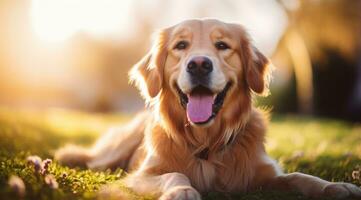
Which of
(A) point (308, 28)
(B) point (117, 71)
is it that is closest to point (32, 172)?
(A) point (308, 28)

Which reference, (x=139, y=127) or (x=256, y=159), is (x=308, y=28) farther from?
(x=256, y=159)

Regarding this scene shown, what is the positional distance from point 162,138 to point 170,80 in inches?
21.2

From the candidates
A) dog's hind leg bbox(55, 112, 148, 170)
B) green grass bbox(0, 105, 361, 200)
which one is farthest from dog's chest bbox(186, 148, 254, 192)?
dog's hind leg bbox(55, 112, 148, 170)

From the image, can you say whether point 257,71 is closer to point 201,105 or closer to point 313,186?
point 201,105

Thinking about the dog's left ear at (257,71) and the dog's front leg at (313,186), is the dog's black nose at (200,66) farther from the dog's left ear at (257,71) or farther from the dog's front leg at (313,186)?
the dog's front leg at (313,186)

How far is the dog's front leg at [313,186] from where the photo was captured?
376 centimetres

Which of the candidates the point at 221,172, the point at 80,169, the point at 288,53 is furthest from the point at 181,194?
the point at 288,53

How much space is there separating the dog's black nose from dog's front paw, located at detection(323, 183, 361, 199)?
1330 millimetres

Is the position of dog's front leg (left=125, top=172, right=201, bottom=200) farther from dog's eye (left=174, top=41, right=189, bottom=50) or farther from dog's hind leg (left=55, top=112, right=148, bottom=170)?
dog's hind leg (left=55, top=112, right=148, bottom=170)

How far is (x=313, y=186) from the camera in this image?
397 centimetres

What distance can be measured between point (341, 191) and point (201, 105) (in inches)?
53.0

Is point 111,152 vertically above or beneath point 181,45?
beneath

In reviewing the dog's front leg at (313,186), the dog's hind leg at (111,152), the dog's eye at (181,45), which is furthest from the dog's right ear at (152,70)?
the dog's front leg at (313,186)

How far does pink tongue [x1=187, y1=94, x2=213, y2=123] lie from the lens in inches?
172
